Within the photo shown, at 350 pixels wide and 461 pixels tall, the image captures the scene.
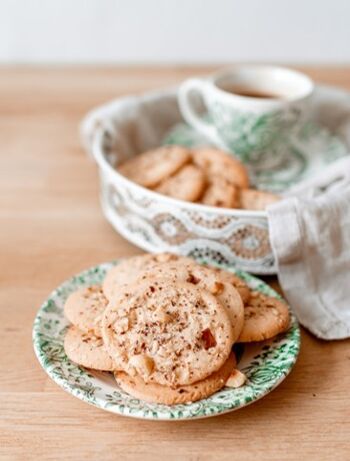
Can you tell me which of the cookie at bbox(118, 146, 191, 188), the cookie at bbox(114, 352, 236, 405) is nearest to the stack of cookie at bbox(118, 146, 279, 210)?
the cookie at bbox(118, 146, 191, 188)

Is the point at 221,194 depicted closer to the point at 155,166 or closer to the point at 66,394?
the point at 155,166

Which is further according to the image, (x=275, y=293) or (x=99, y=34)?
(x=99, y=34)

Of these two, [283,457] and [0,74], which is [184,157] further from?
[0,74]

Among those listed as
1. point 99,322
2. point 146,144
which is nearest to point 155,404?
point 99,322

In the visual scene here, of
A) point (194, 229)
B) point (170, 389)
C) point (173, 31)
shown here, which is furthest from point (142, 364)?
point (173, 31)

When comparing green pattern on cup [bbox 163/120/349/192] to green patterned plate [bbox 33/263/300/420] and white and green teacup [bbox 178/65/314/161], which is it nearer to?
white and green teacup [bbox 178/65/314/161]

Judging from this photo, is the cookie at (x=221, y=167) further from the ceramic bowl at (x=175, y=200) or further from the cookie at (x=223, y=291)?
the cookie at (x=223, y=291)
